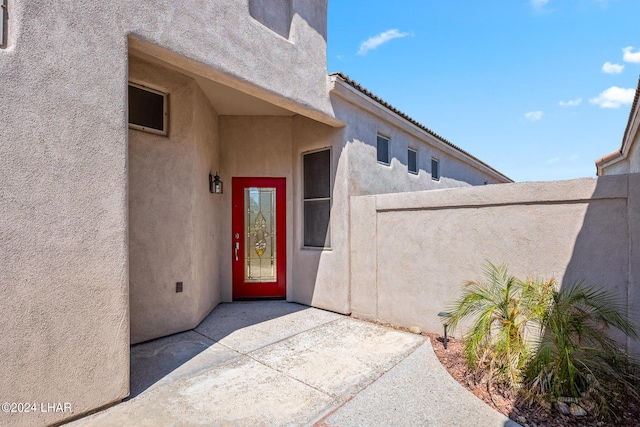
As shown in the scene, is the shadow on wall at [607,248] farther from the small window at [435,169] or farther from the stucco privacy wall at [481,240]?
the small window at [435,169]

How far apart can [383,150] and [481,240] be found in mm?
3998

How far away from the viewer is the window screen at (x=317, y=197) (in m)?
7.47

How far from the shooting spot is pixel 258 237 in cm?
806

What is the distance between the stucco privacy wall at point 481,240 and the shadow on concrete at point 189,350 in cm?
249

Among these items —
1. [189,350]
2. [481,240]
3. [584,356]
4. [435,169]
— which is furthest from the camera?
[435,169]

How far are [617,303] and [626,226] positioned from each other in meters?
1.02

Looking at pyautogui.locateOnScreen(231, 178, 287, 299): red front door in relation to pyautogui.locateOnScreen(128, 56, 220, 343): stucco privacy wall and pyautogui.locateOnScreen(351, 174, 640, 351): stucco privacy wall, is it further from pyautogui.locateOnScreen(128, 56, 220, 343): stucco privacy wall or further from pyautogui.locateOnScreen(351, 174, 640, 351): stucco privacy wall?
pyautogui.locateOnScreen(351, 174, 640, 351): stucco privacy wall

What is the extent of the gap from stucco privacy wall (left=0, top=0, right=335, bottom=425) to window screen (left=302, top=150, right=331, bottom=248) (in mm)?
4232

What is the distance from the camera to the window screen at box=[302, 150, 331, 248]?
7.47 meters

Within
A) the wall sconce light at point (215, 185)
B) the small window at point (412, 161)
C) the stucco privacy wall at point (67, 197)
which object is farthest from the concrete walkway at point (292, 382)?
the small window at point (412, 161)

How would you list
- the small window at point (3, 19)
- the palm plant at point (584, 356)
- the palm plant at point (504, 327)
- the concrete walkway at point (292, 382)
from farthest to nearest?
the palm plant at point (504, 327), the palm plant at point (584, 356), the concrete walkway at point (292, 382), the small window at point (3, 19)

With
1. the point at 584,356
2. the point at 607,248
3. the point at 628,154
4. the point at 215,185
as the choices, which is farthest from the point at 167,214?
the point at 628,154

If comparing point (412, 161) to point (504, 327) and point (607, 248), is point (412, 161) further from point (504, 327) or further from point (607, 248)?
point (504, 327)

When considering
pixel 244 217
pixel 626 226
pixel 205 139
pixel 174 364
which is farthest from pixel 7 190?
pixel 626 226
